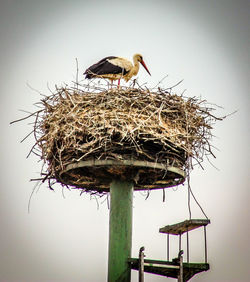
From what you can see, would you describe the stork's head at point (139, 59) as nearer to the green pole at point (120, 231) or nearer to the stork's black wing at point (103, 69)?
the stork's black wing at point (103, 69)

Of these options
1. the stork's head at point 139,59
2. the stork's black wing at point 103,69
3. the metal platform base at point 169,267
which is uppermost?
the stork's head at point 139,59

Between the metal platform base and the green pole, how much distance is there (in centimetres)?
15

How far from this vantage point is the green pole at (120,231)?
696 centimetres

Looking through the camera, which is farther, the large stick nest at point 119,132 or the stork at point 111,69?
the stork at point 111,69

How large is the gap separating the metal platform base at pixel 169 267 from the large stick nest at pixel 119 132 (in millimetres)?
1127

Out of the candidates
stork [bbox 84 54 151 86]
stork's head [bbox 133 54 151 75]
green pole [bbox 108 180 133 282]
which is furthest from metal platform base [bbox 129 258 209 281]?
stork's head [bbox 133 54 151 75]

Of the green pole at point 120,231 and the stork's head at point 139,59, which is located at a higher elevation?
the stork's head at point 139,59

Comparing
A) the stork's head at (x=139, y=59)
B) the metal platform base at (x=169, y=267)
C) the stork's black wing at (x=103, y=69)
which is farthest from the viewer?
the stork's head at (x=139, y=59)

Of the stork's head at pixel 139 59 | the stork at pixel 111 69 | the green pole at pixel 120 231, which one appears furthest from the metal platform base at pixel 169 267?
the stork's head at pixel 139 59

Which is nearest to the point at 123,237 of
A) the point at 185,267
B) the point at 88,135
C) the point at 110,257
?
the point at 110,257

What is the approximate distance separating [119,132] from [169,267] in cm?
188

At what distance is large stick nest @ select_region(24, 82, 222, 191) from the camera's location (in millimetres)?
6910

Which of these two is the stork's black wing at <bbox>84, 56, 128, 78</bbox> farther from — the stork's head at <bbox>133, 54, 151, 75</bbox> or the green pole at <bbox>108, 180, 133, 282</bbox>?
the green pole at <bbox>108, 180, 133, 282</bbox>

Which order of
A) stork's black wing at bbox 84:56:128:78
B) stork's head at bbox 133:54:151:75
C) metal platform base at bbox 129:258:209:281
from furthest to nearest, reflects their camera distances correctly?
stork's head at bbox 133:54:151:75, stork's black wing at bbox 84:56:128:78, metal platform base at bbox 129:258:209:281
